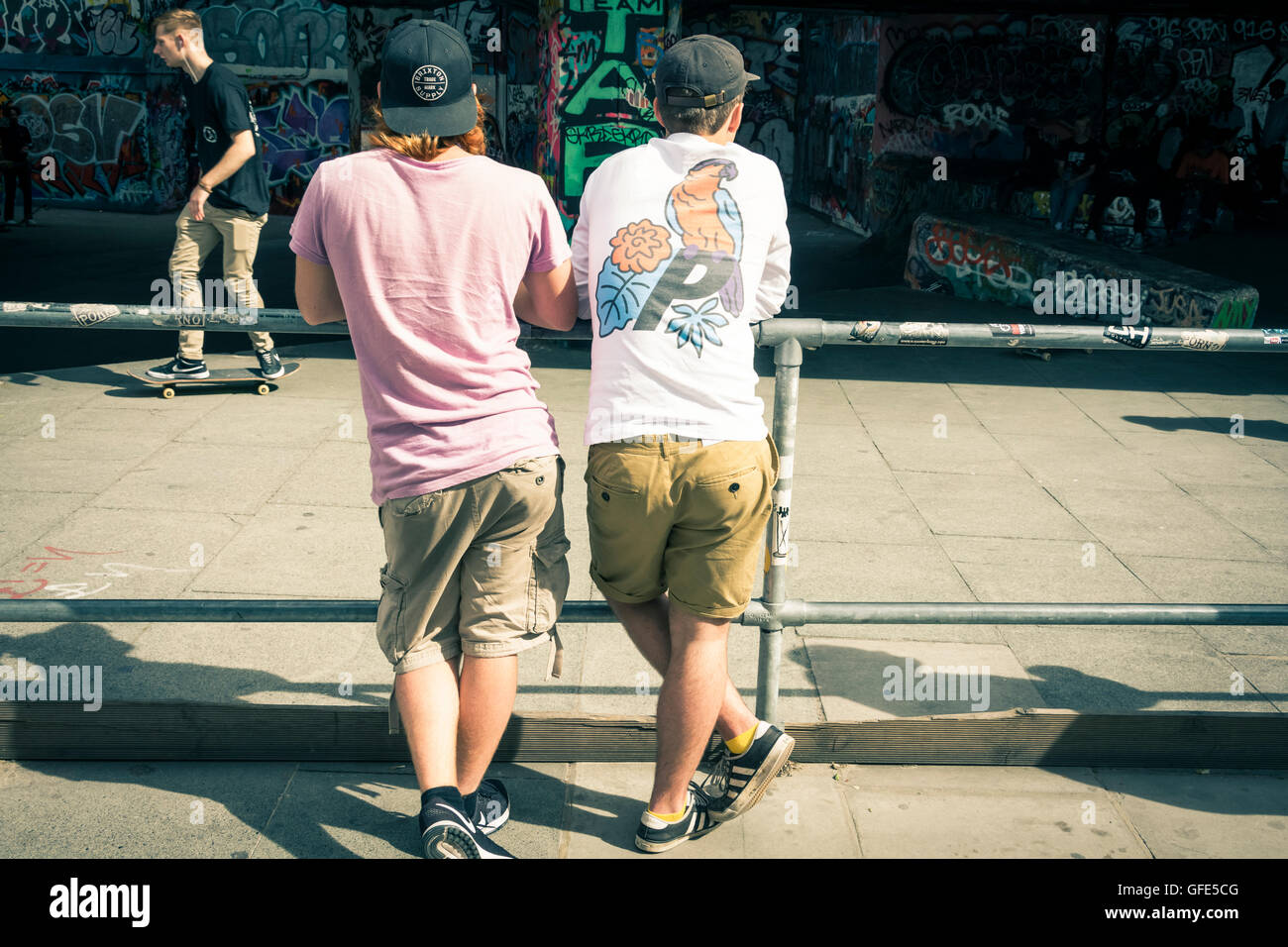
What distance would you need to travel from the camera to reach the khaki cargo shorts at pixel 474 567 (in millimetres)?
2350

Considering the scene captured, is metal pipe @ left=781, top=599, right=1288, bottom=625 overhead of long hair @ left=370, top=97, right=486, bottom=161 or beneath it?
beneath

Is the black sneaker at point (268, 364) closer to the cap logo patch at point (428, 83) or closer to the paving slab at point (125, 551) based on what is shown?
the paving slab at point (125, 551)

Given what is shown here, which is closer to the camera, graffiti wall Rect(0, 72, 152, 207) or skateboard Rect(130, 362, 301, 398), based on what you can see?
skateboard Rect(130, 362, 301, 398)

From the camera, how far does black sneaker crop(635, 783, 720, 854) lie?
2646 millimetres

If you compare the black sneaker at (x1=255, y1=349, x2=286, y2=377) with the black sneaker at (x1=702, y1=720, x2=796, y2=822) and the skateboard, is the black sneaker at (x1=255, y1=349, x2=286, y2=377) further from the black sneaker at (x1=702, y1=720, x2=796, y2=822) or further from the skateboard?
the black sneaker at (x1=702, y1=720, x2=796, y2=822)

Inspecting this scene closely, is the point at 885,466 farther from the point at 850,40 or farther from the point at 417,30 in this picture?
the point at 850,40

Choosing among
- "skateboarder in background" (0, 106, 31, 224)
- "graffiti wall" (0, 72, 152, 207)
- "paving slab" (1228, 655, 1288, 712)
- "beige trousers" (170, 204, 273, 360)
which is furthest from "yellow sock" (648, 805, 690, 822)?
"graffiti wall" (0, 72, 152, 207)

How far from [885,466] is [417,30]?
4317 mm

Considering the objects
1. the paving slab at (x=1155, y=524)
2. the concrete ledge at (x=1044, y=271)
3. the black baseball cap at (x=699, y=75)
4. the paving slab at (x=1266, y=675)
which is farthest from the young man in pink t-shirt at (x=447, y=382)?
the concrete ledge at (x=1044, y=271)

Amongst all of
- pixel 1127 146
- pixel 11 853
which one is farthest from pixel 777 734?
pixel 1127 146

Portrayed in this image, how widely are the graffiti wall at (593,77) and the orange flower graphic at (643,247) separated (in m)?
6.50

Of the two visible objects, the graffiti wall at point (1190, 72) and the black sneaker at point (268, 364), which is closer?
the black sneaker at point (268, 364)


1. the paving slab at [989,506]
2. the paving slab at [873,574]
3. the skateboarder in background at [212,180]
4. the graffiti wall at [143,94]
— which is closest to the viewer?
the paving slab at [873,574]

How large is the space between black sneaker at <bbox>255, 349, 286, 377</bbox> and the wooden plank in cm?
437
